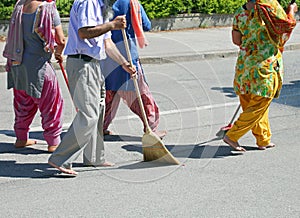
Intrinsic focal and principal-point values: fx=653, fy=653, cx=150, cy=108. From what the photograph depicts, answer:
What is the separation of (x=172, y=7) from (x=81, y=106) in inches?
450

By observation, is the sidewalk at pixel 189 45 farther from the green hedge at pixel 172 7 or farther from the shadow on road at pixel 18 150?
the shadow on road at pixel 18 150

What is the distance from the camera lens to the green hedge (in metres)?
14.6

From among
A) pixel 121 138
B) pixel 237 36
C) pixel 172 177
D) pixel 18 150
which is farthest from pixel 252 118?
pixel 18 150

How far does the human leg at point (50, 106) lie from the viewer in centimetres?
629

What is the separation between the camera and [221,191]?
5395 mm

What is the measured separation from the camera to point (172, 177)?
5750 mm

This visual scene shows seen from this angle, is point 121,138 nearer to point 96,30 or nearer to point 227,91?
point 96,30

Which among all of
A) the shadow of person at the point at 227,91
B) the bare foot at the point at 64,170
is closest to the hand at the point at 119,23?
the bare foot at the point at 64,170

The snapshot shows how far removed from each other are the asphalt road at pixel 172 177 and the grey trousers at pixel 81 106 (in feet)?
0.80

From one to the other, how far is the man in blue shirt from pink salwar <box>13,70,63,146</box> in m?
0.73

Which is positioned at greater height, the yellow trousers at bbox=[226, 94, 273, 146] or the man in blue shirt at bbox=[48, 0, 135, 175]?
the man in blue shirt at bbox=[48, 0, 135, 175]

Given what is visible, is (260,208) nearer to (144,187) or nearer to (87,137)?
(144,187)

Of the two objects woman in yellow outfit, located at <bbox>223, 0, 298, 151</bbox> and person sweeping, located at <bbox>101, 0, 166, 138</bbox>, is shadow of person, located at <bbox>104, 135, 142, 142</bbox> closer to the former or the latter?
person sweeping, located at <bbox>101, 0, 166, 138</bbox>

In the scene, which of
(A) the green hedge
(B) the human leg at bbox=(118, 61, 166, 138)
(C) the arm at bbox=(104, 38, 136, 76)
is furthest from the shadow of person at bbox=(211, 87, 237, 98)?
(A) the green hedge
